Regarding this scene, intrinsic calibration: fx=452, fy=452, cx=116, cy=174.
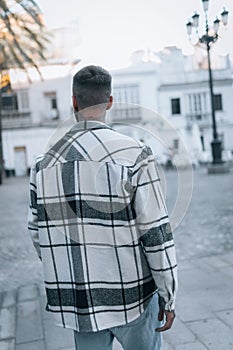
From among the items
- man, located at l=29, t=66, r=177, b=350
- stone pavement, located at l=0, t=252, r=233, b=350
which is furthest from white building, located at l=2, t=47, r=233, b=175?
man, located at l=29, t=66, r=177, b=350

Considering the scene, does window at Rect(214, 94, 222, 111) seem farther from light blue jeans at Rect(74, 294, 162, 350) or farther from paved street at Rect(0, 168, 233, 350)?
light blue jeans at Rect(74, 294, 162, 350)

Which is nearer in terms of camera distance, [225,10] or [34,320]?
[34,320]

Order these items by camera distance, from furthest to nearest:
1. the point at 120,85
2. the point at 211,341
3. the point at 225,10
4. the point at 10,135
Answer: the point at 120,85 → the point at 10,135 → the point at 225,10 → the point at 211,341

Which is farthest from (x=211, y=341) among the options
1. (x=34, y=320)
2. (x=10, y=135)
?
(x=10, y=135)

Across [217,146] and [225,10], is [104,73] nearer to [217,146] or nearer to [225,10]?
[225,10]

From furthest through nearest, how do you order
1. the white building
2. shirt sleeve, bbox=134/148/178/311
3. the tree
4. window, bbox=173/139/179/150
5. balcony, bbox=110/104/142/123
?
the white building, the tree, window, bbox=173/139/179/150, balcony, bbox=110/104/142/123, shirt sleeve, bbox=134/148/178/311

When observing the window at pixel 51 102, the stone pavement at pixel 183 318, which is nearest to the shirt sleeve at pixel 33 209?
the stone pavement at pixel 183 318

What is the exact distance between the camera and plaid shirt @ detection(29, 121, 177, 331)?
1.44 m

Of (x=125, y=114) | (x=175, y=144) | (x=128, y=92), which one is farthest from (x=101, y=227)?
(x=128, y=92)

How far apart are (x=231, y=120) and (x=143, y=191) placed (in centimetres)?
3416

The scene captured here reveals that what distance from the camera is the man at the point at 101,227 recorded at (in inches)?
56.9

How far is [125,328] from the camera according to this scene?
1.57 metres

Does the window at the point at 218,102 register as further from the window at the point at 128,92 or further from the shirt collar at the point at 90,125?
the shirt collar at the point at 90,125

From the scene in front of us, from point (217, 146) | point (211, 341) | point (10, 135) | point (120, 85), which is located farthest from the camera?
point (120, 85)
